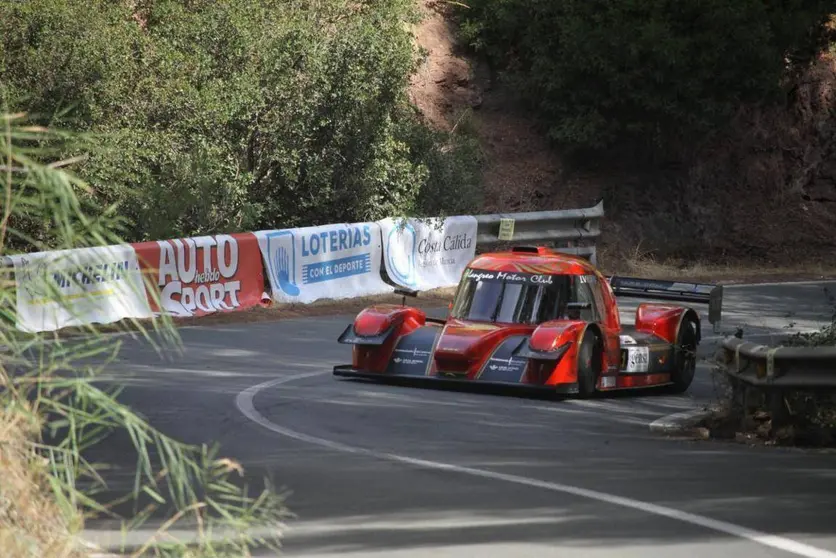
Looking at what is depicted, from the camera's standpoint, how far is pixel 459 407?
13.7 metres

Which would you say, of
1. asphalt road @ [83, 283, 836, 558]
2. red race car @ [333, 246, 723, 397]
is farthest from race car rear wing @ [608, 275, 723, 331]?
asphalt road @ [83, 283, 836, 558]

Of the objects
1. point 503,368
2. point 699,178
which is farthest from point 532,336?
point 699,178

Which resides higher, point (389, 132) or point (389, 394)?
point (389, 132)

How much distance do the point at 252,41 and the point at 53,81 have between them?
3824mm

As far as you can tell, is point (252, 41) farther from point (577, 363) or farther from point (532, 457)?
point (532, 457)

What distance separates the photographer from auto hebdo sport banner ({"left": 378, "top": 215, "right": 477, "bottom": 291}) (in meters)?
24.0

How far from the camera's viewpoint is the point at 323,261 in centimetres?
2266

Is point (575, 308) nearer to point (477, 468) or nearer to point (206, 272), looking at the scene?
point (477, 468)

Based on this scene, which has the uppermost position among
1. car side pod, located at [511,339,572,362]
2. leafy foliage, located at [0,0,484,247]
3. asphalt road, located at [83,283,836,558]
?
leafy foliage, located at [0,0,484,247]

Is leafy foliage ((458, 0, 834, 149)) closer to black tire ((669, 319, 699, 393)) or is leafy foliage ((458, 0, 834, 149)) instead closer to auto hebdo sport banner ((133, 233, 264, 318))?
auto hebdo sport banner ((133, 233, 264, 318))

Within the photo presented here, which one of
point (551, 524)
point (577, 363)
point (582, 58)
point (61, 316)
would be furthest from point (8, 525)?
point (582, 58)

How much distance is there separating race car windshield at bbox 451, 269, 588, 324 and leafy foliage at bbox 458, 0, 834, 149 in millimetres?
15991

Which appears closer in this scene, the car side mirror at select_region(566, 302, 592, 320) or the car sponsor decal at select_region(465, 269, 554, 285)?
the car side mirror at select_region(566, 302, 592, 320)

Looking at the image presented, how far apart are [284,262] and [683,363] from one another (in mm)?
7576
